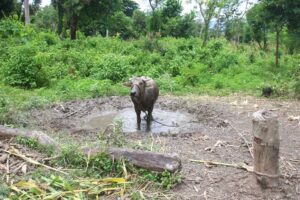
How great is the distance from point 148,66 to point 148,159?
31.6ft

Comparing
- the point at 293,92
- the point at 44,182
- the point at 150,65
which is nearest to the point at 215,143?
the point at 44,182

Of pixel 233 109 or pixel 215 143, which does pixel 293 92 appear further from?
pixel 215 143

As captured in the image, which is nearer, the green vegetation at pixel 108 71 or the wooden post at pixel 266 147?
the wooden post at pixel 266 147

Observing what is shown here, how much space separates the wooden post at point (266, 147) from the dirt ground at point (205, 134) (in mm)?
135

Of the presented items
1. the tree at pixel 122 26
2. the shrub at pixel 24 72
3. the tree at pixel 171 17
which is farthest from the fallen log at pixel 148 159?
the tree at pixel 122 26

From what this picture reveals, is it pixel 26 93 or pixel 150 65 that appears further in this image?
pixel 150 65

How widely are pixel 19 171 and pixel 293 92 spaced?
8052 millimetres

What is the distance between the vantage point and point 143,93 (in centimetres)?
709

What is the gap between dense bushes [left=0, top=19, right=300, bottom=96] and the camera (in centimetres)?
1153

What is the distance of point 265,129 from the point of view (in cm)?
454

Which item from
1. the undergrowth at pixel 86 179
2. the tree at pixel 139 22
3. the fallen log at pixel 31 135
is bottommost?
the undergrowth at pixel 86 179

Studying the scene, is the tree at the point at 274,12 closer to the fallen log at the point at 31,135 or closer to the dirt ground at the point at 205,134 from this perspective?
the dirt ground at the point at 205,134

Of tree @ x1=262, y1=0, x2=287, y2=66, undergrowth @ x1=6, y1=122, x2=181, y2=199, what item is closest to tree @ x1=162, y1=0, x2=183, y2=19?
tree @ x1=262, y1=0, x2=287, y2=66

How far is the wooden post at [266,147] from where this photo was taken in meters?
4.53
